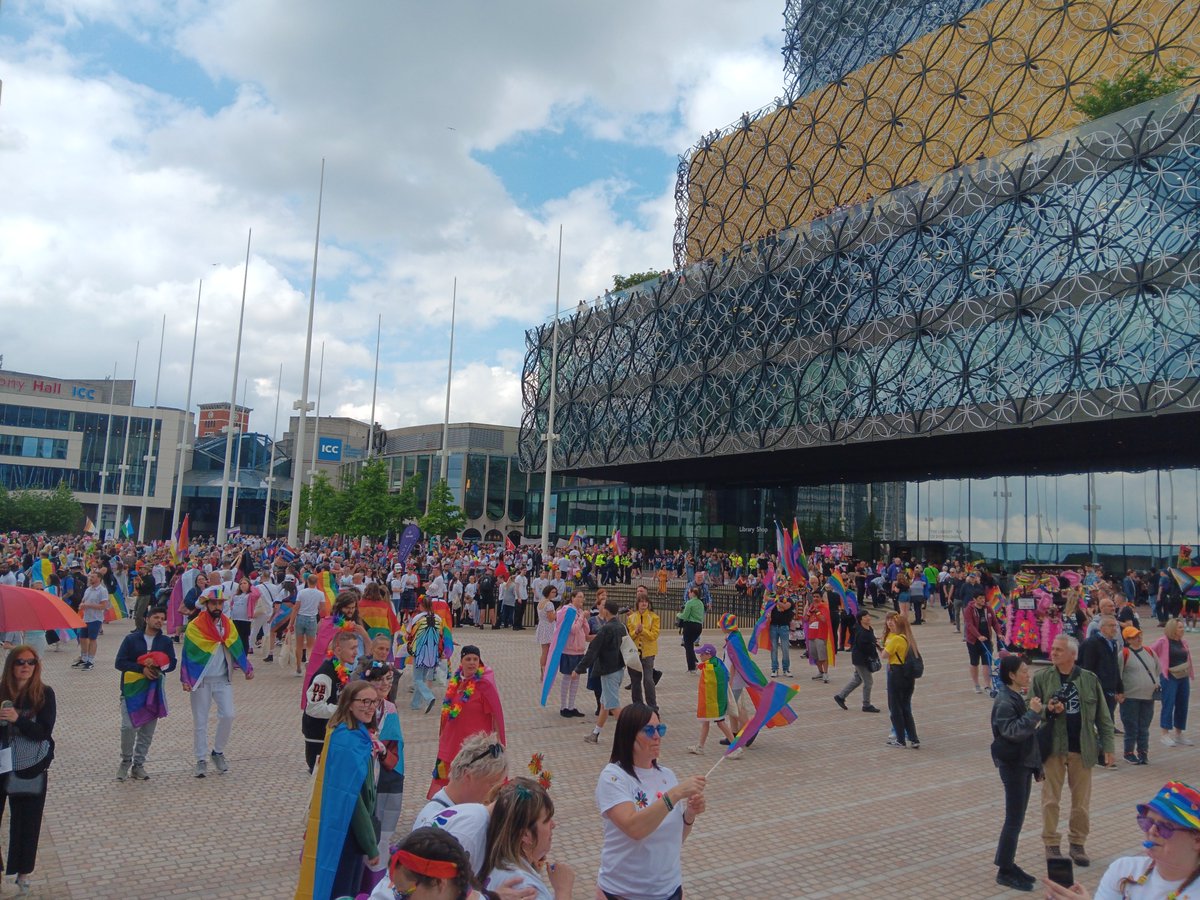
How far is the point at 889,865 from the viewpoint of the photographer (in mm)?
7527

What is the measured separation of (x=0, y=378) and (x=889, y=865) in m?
103

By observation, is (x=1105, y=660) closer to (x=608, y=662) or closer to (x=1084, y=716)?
(x=1084, y=716)

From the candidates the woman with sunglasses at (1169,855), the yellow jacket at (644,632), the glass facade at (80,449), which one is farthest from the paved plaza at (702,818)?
the glass facade at (80,449)

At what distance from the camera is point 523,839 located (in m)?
3.53

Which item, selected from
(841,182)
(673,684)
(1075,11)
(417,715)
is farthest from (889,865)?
(841,182)

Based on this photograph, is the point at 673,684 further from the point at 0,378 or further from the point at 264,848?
the point at 0,378

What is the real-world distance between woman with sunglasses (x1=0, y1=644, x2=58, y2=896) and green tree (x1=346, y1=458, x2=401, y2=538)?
1989 inches

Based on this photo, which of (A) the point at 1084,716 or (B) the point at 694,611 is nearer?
(A) the point at 1084,716

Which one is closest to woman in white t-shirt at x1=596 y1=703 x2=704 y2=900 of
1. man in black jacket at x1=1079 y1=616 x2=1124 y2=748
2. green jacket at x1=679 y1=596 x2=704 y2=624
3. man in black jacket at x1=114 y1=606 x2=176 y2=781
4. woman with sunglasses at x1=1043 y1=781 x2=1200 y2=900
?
woman with sunglasses at x1=1043 y1=781 x2=1200 y2=900

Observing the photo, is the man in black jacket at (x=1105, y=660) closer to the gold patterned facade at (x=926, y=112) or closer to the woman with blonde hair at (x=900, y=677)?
the woman with blonde hair at (x=900, y=677)

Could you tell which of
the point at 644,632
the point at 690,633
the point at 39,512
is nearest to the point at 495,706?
the point at 644,632

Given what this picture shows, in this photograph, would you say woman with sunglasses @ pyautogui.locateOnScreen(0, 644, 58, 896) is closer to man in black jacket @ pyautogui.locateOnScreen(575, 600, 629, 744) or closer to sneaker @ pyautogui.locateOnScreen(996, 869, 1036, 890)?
man in black jacket @ pyautogui.locateOnScreen(575, 600, 629, 744)

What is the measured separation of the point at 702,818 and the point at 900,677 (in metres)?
4.37

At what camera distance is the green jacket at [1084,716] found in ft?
24.2
